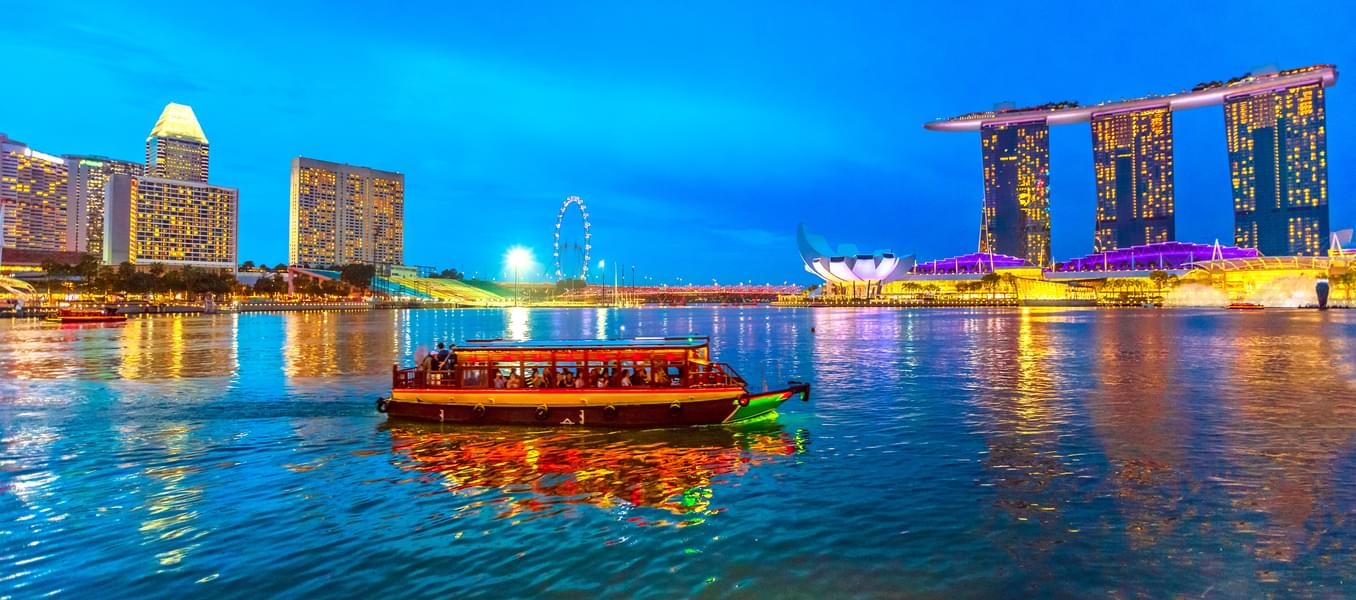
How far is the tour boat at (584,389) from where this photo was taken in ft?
61.0

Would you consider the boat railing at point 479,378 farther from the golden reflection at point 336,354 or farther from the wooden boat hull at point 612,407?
the golden reflection at point 336,354

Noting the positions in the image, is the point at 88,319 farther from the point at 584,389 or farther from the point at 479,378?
the point at 584,389

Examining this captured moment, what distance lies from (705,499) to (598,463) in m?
3.27

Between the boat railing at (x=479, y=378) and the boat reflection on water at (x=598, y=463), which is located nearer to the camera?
the boat reflection on water at (x=598, y=463)

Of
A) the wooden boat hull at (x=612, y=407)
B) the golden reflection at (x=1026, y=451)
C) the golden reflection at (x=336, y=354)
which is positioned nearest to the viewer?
the golden reflection at (x=1026, y=451)

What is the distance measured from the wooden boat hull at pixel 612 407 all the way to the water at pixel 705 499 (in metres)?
0.51

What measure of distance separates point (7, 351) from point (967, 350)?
5822 cm

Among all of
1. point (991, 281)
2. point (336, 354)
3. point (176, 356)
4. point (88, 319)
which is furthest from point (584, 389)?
point (991, 281)

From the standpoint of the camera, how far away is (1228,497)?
40.0 ft

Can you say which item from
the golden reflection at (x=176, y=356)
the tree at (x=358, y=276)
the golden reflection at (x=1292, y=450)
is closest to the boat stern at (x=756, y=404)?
the golden reflection at (x=1292, y=450)

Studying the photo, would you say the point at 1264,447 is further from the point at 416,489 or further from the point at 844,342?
the point at 844,342

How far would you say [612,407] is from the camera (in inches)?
729

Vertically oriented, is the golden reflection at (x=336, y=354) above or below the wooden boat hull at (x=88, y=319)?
below

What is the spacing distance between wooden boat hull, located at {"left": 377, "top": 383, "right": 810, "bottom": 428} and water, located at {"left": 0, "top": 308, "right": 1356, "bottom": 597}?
0.51m
